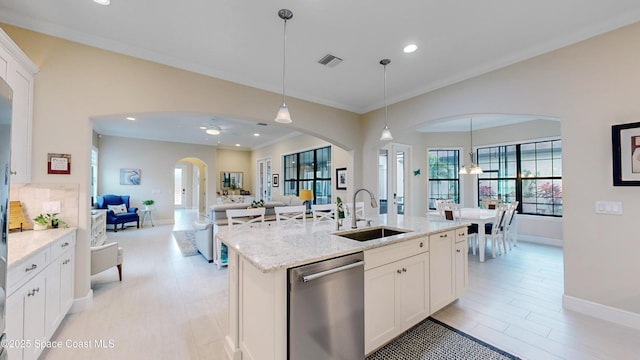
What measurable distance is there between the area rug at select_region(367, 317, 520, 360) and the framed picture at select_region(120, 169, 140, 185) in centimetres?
931

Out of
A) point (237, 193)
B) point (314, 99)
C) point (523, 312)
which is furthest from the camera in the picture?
point (237, 193)

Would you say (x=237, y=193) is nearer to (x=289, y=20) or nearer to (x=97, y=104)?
(x=97, y=104)

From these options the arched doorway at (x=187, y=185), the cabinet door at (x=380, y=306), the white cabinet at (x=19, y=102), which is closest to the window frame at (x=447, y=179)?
the cabinet door at (x=380, y=306)

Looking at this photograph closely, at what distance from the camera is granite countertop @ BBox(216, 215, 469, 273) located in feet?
5.13

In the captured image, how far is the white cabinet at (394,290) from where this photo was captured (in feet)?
6.34

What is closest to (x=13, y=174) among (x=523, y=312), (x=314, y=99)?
(x=314, y=99)

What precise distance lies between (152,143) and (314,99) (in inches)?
Answer: 278

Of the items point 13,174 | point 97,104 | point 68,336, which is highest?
point 97,104

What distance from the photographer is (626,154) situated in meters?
2.45

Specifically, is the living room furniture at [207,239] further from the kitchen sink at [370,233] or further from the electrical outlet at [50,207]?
the kitchen sink at [370,233]

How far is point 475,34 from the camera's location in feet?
8.98

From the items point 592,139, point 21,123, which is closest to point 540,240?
point 592,139

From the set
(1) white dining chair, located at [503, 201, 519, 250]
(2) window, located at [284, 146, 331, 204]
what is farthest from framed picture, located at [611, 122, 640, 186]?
(2) window, located at [284, 146, 331, 204]

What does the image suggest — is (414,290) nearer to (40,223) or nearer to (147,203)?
(40,223)
